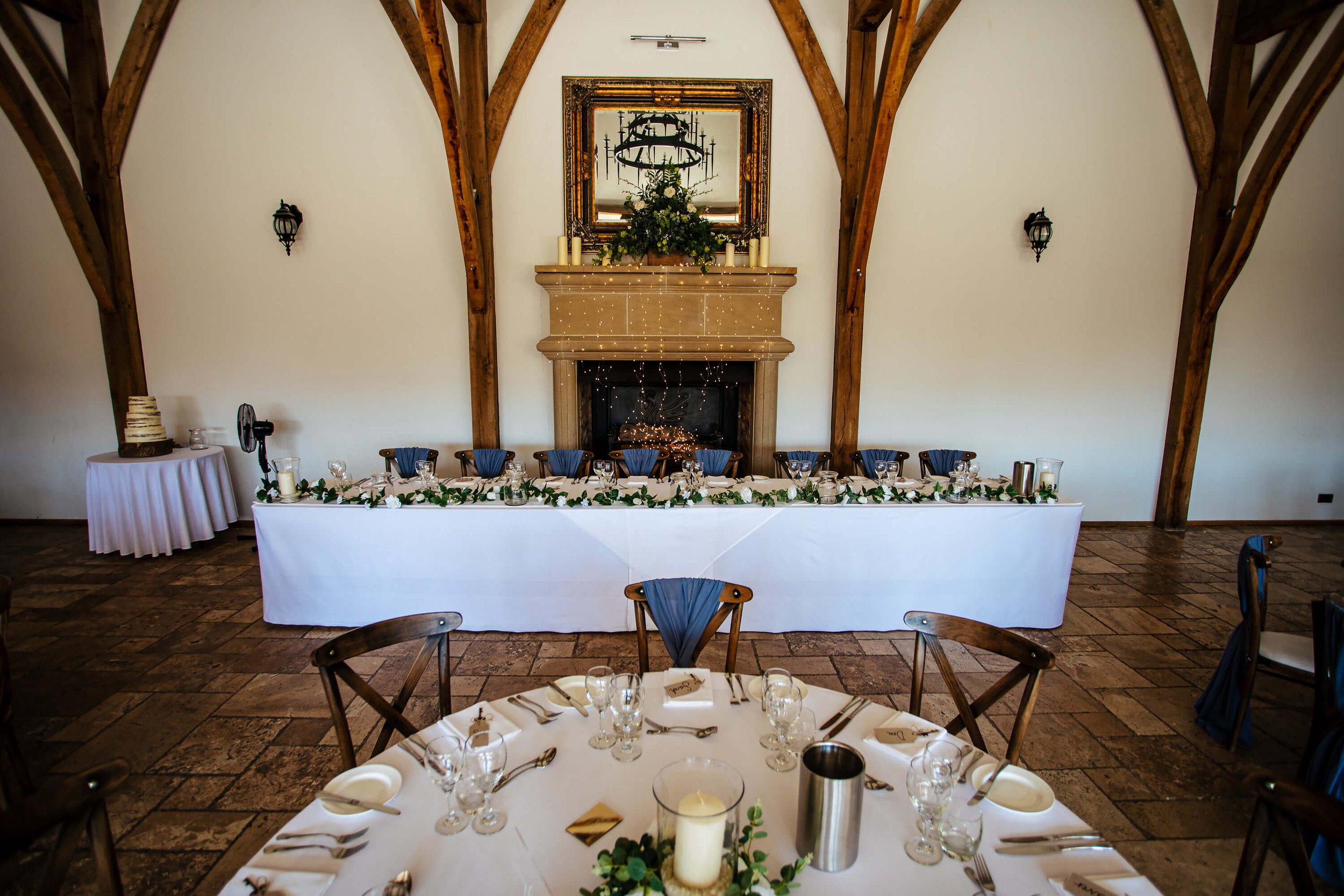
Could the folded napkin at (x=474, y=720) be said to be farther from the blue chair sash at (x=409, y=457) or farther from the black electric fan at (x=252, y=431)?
the black electric fan at (x=252, y=431)

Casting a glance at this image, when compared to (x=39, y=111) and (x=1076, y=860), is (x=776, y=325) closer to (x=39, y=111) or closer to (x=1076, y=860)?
(x=1076, y=860)

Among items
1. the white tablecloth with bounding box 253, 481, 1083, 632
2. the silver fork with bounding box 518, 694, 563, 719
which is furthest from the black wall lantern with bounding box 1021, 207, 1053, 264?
the silver fork with bounding box 518, 694, 563, 719

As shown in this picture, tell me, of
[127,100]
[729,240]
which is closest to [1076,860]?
[729,240]

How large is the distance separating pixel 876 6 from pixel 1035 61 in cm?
189

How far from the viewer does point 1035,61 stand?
5715 millimetres

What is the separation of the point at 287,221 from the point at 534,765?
6094mm

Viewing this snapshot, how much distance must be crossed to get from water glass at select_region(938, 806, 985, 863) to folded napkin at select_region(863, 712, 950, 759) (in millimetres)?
272

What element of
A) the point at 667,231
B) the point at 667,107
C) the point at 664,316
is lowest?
the point at 664,316

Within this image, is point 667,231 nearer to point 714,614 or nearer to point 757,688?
point 714,614

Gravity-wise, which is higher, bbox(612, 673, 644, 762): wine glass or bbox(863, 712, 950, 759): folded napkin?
bbox(612, 673, 644, 762): wine glass

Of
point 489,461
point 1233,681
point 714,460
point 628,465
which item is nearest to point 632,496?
point 628,465

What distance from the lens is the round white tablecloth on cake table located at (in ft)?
16.2

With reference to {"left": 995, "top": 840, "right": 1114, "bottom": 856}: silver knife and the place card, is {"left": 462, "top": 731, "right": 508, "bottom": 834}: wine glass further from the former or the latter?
{"left": 995, "top": 840, "right": 1114, "bottom": 856}: silver knife

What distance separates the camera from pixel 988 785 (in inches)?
56.1
